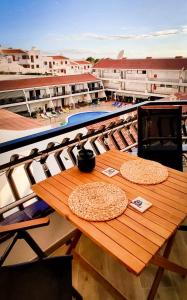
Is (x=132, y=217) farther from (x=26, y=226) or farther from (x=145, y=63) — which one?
(x=145, y=63)

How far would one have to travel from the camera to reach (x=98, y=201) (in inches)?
45.7

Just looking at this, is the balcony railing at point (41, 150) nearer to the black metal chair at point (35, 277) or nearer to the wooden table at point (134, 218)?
the wooden table at point (134, 218)

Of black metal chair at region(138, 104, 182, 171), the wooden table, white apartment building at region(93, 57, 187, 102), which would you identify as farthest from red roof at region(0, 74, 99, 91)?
the wooden table

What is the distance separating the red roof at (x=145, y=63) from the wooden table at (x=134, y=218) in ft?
81.2

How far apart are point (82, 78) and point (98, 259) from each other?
90.8 feet

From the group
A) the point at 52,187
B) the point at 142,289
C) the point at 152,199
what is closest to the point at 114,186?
the point at 152,199

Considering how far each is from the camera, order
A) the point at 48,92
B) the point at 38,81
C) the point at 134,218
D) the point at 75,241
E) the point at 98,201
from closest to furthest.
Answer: the point at 134,218 → the point at 98,201 → the point at 75,241 → the point at 38,81 → the point at 48,92

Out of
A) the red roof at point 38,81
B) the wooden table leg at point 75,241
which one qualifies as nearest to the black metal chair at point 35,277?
the wooden table leg at point 75,241

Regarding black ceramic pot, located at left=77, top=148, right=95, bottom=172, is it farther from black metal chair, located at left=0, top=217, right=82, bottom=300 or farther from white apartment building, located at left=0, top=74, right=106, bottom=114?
white apartment building, located at left=0, top=74, right=106, bottom=114

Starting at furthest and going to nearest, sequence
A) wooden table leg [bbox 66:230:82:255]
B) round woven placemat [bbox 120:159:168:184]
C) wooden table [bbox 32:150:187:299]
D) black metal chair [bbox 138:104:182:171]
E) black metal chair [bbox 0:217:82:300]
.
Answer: black metal chair [bbox 138:104:182:171] → wooden table leg [bbox 66:230:82:255] → round woven placemat [bbox 120:159:168:184] → black metal chair [bbox 0:217:82:300] → wooden table [bbox 32:150:187:299]

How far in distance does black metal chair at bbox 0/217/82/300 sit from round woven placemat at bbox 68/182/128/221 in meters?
0.20

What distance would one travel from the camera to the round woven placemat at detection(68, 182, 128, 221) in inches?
41.7

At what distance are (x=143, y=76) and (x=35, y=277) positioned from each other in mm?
27487

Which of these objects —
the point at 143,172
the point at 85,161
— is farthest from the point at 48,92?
the point at 143,172
